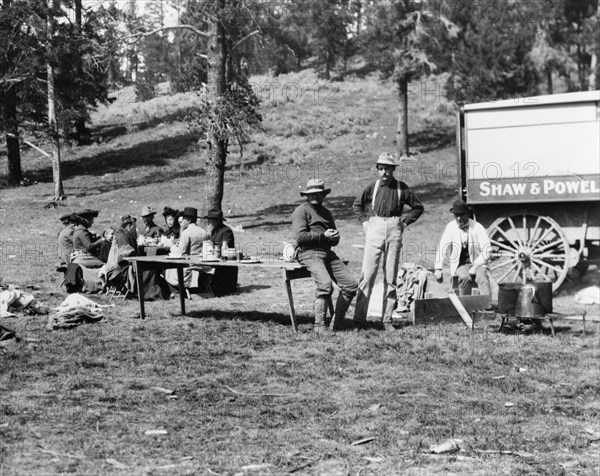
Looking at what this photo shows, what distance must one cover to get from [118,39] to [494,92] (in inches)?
642

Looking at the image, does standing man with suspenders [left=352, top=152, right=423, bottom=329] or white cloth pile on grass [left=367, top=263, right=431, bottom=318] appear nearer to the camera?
standing man with suspenders [left=352, top=152, right=423, bottom=329]

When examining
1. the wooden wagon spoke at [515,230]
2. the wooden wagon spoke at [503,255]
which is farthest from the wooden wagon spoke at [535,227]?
the wooden wagon spoke at [503,255]

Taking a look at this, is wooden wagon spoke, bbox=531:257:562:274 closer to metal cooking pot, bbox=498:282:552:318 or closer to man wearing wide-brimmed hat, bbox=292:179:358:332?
metal cooking pot, bbox=498:282:552:318

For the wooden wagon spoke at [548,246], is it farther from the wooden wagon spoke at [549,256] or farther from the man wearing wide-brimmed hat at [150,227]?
the man wearing wide-brimmed hat at [150,227]

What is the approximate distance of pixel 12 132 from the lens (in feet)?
96.2

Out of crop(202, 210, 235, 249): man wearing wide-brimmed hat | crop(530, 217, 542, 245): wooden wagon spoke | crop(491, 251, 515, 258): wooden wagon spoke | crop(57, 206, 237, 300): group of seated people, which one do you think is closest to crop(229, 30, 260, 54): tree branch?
crop(57, 206, 237, 300): group of seated people

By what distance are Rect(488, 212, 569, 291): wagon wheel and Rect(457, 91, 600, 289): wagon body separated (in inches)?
0.6

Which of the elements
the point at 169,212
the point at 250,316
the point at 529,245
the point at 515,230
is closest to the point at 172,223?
the point at 169,212

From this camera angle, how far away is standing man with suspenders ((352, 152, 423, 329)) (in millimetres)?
11391

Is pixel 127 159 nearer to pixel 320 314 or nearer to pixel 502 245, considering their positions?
pixel 502 245

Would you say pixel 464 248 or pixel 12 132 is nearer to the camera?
pixel 464 248

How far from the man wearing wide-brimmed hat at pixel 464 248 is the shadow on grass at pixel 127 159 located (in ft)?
64.4

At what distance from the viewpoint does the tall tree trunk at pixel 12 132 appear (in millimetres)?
29578

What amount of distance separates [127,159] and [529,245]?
23777mm
